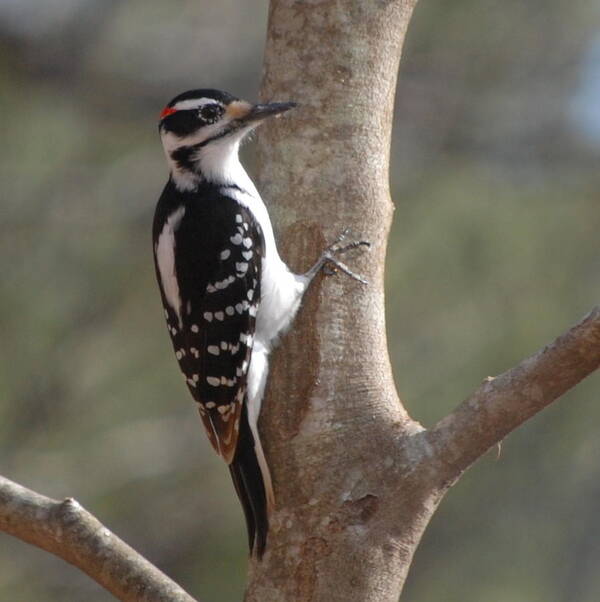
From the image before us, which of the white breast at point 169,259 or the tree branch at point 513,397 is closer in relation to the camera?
the tree branch at point 513,397

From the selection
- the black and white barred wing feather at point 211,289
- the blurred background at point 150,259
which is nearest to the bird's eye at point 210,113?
the black and white barred wing feather at point 211,289

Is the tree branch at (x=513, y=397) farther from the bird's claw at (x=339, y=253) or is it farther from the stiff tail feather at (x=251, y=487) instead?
the bird's claw at (x=339, y=253)

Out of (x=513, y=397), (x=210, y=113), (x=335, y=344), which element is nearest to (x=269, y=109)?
(x=210, y=113)

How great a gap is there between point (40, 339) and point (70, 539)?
4295 millimetres

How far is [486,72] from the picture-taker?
683 cm

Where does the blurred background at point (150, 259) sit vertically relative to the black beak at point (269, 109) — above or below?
above

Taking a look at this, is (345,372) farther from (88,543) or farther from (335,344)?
(88,543)

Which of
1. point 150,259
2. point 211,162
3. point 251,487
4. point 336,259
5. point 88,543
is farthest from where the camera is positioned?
point 150,259

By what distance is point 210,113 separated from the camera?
3391mm

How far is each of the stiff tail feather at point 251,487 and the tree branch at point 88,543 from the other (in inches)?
11.0

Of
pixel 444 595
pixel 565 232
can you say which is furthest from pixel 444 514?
pixel 565 232

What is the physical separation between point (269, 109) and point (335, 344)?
69cm

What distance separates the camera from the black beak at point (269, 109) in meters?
3.16

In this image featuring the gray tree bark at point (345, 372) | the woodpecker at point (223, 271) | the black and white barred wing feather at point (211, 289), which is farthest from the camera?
the black and white barred wing feather at point (211, 289)
